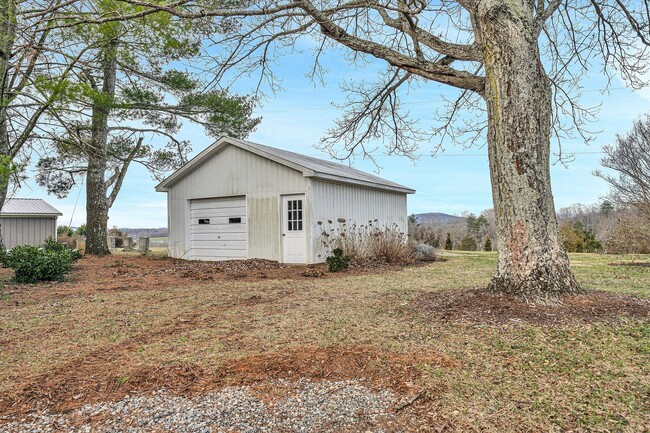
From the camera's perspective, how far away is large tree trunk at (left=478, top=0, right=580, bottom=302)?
13.1 feet

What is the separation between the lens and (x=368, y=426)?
207 cm

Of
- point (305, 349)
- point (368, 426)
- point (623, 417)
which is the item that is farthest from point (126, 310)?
point (623, 417)

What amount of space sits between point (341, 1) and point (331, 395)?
548 centimetres

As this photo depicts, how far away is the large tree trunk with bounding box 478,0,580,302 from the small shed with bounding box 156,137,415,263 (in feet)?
19.9

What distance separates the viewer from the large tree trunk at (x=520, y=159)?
4.00m

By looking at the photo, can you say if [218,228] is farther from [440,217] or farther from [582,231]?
[440,217]

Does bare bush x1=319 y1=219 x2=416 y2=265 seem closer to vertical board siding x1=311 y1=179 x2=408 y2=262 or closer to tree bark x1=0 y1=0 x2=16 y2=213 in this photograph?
vertical board siding x1=311 y1=179 x2=408 y2=262

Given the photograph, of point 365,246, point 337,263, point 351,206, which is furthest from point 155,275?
point 351,206

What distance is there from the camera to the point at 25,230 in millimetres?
19531

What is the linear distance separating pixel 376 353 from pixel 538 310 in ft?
5.81

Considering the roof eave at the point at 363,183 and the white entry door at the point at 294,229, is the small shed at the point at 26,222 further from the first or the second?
the roof eave at the point at 363,183

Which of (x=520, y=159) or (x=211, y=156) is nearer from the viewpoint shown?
(x=520, y=159)

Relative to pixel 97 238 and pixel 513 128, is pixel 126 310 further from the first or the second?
pixel 97 238

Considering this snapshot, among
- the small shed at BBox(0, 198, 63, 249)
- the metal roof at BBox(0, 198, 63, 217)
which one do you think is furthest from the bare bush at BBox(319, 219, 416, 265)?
the metal roof at BBox(0, 198, 63, 217)
